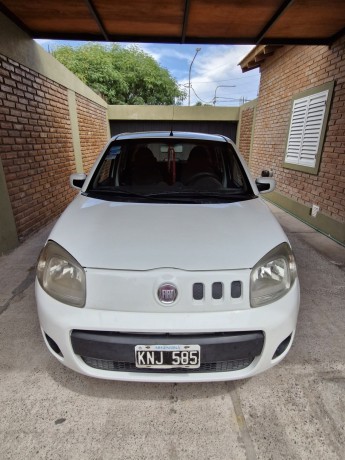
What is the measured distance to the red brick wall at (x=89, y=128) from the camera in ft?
24.0

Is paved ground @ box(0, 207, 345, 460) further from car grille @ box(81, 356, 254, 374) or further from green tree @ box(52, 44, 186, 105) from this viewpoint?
green tree @ box(52, 44, 186, 105)

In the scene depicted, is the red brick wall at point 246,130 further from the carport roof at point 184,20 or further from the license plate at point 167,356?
the license plate at point 167,356

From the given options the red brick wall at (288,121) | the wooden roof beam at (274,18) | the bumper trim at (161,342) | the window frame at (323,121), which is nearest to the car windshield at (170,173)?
the bumper trim at (161,342)

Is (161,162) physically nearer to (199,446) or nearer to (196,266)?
(196,266)

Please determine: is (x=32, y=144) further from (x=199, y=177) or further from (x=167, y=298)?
(x=167, y=298)

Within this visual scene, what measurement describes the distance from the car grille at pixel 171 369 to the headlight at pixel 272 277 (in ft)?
1.14

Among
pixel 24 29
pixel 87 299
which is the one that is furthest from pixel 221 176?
pixel 24 29

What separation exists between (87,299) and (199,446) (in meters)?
0.95

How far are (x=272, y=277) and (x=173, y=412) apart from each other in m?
0.96

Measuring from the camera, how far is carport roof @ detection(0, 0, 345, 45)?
3.45 metres

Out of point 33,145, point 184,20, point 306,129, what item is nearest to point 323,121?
point 306,129

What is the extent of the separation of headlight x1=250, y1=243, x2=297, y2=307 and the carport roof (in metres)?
3.38

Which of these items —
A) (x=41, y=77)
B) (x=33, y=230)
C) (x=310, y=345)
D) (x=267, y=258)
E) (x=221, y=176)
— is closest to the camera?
(x=267, y=258)

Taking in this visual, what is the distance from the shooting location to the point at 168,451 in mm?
1418
